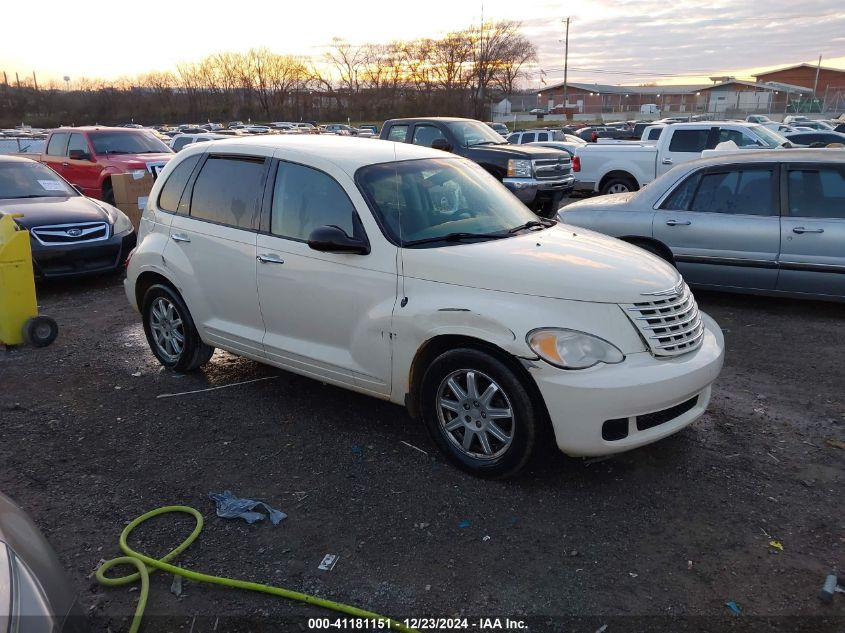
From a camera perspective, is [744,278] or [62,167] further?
[62,167]

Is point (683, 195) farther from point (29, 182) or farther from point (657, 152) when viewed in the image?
point (29, 182)

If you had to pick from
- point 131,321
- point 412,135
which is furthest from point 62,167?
point 131,321

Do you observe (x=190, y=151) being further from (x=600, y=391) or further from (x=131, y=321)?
(x=600, y=391)

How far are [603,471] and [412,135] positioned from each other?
1026cm

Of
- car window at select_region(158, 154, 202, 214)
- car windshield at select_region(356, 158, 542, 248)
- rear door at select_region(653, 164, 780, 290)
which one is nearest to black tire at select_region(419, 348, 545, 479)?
car windshield at select_region(356, 158, 542, 248)

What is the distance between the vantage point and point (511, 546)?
3283 mm

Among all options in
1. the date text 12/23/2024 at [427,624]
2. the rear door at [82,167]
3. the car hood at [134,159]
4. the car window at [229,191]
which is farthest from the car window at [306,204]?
the rear door at [82,167]

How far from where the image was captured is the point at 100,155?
532 inches

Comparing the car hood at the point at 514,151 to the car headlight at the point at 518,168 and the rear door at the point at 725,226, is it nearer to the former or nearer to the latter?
the car headlight at the point at 518,168

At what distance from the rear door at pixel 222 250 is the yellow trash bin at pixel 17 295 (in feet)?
6.60

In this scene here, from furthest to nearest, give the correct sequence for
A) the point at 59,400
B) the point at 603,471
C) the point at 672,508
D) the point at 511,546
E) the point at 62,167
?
the point at 62,167 → the point at 59,400 → the point at 603,471 → the point at 672,508 → the point at 511,546

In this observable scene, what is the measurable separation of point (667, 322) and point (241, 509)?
2526mm

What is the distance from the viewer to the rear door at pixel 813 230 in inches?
251

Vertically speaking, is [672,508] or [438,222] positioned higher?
[438,222]
